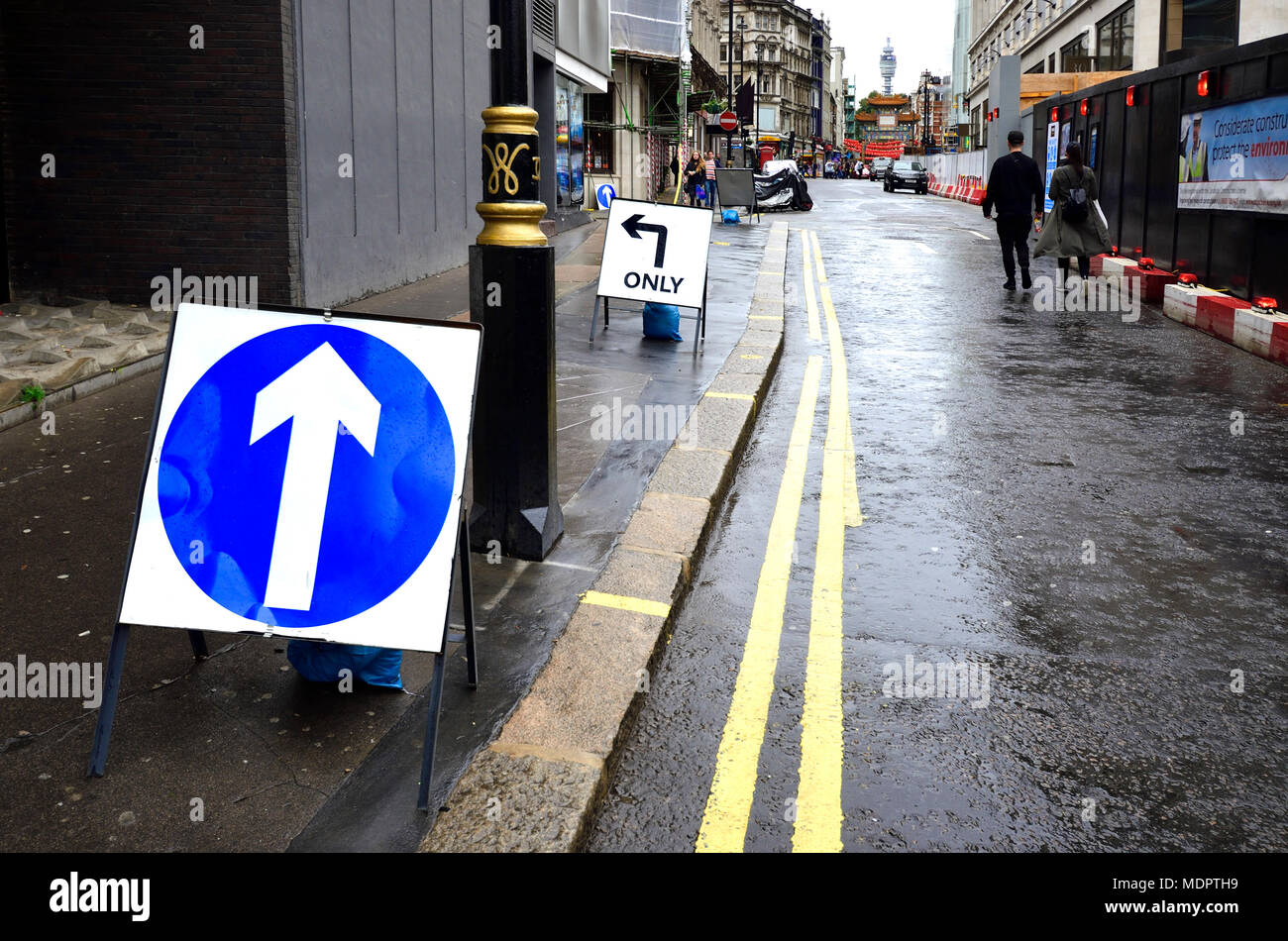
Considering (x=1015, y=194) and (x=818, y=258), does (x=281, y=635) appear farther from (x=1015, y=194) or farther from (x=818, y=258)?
(x=818, y=258)

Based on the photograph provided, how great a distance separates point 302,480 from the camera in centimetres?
357

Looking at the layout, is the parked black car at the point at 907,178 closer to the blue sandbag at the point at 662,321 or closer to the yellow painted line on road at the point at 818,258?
the yellow painted line on road at the point at 818,258

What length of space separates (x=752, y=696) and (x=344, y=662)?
1.42 metres

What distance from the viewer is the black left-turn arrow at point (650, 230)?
35.2 ft

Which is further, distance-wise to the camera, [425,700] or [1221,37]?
[1221,37]

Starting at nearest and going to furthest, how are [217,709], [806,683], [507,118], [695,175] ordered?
1. [217,709]
2. [806,683]
3. [507,118]
4. [695,175]

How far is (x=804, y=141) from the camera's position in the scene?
148m

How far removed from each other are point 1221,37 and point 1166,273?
2260 centimetres

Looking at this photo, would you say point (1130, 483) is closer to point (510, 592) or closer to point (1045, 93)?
point (510, 592)

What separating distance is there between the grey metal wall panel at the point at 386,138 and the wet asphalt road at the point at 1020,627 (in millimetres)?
5966

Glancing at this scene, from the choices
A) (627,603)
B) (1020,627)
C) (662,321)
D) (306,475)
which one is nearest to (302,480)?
(306,475)

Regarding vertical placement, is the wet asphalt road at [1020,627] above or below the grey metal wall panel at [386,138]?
below

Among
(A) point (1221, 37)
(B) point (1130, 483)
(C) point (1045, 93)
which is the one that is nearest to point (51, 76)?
(B) point (1130, 483)

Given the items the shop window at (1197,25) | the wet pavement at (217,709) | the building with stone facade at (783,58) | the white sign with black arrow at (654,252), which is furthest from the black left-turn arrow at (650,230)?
the building with stone facade at (783,58)
